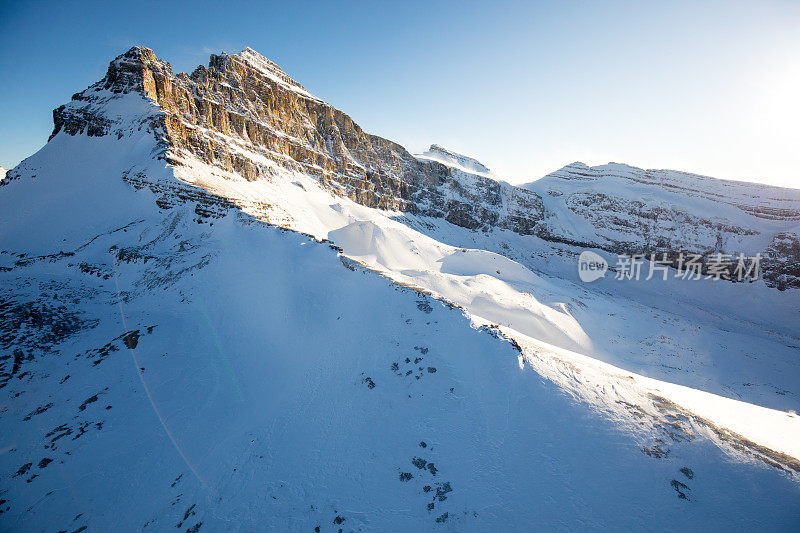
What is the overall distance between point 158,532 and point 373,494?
533 cm

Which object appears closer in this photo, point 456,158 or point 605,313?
point 605,313

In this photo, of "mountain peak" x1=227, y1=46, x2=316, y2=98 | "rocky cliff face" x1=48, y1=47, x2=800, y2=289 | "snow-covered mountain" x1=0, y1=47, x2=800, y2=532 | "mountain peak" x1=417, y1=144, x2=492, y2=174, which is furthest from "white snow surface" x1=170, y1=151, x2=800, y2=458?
"mountain peak" x1=417, y1=144, x2=492, y2=174

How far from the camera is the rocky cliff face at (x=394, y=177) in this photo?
33500mm

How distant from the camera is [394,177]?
2707 inches

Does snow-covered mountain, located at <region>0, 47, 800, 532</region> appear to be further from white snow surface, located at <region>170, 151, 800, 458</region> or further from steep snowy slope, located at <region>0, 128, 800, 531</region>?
white snow surface, located at <region>170, 151, 800, 458</region>

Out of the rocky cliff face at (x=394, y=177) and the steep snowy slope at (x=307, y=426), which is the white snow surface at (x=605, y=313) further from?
the rocky cliff face at (x=394, y=177)

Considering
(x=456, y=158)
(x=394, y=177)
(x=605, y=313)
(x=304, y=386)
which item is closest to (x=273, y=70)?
(x=394, y=177)

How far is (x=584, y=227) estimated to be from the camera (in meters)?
67.2

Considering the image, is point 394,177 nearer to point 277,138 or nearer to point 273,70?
point 277,138

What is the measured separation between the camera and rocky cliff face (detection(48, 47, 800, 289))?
33.5 m

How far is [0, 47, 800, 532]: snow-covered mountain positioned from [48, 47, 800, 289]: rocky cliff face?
5355mm

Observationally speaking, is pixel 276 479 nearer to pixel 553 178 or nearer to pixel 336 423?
pixel 336 423

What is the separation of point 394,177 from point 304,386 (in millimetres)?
64222

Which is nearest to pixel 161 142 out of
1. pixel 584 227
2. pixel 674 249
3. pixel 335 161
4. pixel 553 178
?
pixel 335 161
